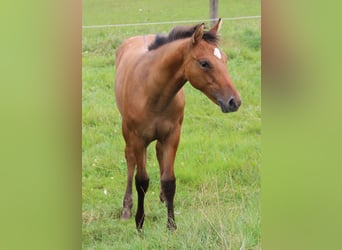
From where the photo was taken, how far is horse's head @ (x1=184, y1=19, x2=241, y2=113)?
2.49m

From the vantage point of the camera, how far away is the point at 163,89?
2.59 meters

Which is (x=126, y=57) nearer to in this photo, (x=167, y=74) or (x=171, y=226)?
(x=167, y=74)

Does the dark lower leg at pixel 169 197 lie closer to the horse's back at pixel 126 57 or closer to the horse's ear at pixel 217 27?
the horse's back at pixel 126 57

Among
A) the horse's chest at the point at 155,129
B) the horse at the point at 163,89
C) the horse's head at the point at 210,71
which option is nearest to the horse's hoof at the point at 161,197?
the horse at the point at 163,89

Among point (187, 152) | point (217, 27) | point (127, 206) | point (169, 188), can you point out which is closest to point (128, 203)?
point (127, 206)

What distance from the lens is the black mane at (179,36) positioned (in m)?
2.53

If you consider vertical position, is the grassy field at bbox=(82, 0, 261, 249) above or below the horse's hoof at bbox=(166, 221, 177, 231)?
above

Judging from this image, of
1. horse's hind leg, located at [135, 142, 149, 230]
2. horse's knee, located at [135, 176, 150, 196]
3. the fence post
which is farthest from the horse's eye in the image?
horse's knee, located at [135, 176, 150, 196]

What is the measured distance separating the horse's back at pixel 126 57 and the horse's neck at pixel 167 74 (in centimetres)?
10

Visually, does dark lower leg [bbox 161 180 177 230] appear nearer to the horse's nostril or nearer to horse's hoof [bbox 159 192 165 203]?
horse's hoof [bbox 159 192 165 203]

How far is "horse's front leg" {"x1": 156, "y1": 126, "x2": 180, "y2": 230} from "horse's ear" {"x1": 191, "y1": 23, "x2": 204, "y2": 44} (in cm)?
42
